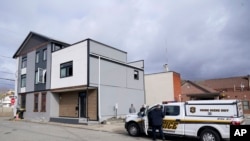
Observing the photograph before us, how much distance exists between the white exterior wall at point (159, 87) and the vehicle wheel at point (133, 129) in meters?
17.9

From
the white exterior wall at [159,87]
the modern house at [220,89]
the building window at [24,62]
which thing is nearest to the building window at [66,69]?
the building window at [24,62]

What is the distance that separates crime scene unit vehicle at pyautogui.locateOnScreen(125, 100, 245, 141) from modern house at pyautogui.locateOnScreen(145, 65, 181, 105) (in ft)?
60.5

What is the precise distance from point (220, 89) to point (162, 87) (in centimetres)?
2960

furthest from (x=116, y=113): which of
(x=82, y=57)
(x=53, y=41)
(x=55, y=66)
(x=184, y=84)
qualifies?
(x=184, y=84)

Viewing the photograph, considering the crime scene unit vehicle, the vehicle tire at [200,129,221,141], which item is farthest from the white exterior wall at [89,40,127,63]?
the vehicle tire at [200,129,221,141]

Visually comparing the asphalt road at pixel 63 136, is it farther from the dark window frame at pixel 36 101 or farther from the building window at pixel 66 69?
the dark window frame at pixel 36 101

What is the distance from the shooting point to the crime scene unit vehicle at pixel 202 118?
33.8 ft

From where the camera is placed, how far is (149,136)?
530 inches

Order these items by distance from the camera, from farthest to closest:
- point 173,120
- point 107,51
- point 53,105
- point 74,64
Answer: point 53,105
point 107,51
point 74,64
point 173,120

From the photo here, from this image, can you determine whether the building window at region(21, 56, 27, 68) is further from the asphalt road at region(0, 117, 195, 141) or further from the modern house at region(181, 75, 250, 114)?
the modern house at region(181, 75, 250, 114)

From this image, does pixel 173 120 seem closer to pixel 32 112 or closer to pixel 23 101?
pixel 32 112

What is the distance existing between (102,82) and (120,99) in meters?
3.26

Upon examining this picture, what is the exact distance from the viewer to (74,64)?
22141mm

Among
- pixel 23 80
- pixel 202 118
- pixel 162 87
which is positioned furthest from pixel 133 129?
pixel 23 80
